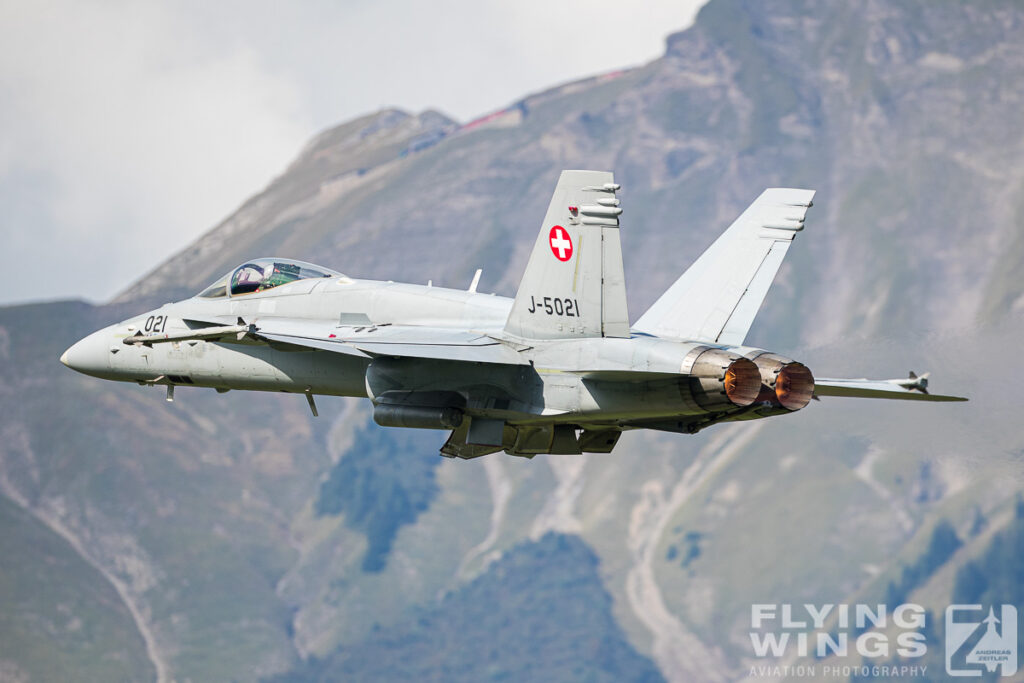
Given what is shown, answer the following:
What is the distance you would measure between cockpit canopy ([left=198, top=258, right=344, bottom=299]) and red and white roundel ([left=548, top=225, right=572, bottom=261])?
18.2 ft

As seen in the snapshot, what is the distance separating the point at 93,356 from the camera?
28203mm

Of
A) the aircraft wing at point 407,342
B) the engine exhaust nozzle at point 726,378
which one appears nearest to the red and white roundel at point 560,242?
the aircraft wing at point 407,342

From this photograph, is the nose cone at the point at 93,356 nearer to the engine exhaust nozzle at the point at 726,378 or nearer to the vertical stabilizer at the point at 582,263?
the vertical stabilizer at the point at 582,263

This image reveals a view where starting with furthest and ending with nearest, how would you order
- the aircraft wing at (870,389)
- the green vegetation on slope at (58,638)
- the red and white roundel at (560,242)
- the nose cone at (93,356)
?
the green vegetation on slope at (58,638) → the nose cone at (93,356) → the aircraft wing at (870,389) → the red and white roundel at (560,242)

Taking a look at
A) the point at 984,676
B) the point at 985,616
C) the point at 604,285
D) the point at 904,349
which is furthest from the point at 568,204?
the point at 985,616

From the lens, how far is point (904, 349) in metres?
35.4

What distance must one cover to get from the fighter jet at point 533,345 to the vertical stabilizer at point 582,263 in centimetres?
2

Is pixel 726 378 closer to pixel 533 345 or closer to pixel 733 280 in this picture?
pixel 533 345

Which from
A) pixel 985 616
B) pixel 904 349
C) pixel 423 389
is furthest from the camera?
pixel 985 616

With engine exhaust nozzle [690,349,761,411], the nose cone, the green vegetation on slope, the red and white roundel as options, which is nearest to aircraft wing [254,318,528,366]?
the red and white roundel

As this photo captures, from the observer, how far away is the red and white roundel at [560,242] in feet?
75.5

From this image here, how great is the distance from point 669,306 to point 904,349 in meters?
11.8

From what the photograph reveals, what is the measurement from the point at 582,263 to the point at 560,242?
482mm

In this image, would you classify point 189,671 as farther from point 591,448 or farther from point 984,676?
point 591,448
